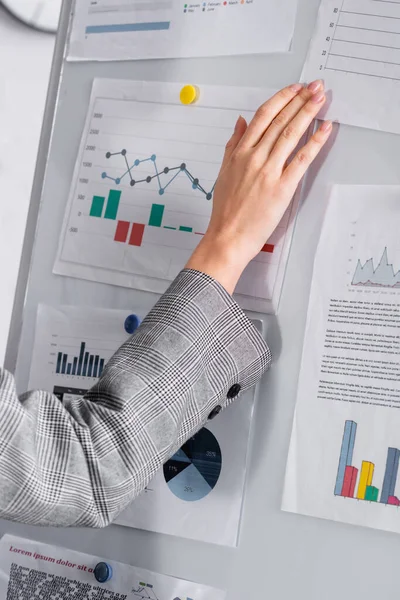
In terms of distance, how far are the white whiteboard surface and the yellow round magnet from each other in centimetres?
2

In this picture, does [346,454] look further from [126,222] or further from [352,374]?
[126,222]

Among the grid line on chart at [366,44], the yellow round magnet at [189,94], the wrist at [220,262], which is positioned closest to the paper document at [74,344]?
the wrist at [220,262]

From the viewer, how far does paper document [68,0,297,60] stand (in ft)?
2.68

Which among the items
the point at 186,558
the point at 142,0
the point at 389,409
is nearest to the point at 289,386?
the point at 389,409

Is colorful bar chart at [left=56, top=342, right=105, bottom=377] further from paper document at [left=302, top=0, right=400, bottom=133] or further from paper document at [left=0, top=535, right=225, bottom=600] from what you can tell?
paper document at [left=302, top=0, right=400, bottom=133]

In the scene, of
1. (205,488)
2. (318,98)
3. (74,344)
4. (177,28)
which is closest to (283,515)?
(205,488)

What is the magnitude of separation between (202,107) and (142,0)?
0.18 meters

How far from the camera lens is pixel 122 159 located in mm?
882

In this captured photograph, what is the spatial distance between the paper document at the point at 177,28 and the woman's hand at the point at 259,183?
0.35ft

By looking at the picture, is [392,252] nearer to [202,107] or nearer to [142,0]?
[202,107]

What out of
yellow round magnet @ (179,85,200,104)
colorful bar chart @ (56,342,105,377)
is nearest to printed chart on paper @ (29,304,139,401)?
colorful bar chart @ (56,342,105,377)

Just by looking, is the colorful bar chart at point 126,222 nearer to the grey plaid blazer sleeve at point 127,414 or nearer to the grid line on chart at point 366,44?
the grey plaid blazer sleeve at point 127,414

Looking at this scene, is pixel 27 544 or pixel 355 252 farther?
pixel 27 544

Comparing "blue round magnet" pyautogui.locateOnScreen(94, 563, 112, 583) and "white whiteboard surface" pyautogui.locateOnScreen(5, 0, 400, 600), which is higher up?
"white whiteboard surface" pyautogui.locateOnScreen(5, 0, 400, 600)
